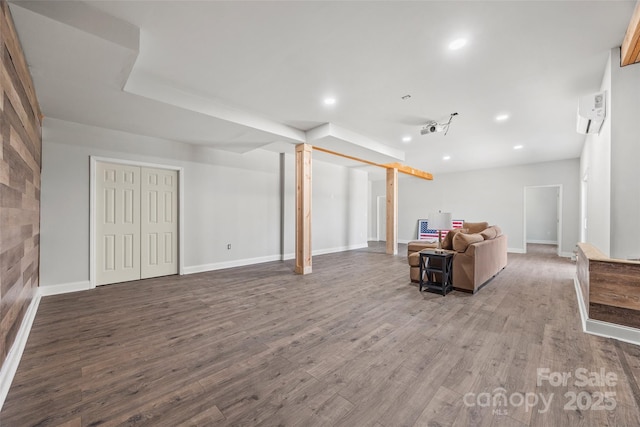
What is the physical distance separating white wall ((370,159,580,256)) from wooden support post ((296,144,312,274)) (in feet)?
21.4

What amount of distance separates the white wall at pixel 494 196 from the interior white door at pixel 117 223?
8.97 m

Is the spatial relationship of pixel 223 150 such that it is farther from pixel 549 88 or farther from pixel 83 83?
pixel 549 88

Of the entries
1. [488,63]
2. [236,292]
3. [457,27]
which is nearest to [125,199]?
[236,292]

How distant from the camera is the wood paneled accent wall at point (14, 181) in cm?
180

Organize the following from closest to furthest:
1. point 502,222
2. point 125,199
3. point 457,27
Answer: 1. point 457,27
2. point 125,199
3. point 502,222

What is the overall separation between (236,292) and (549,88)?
16.8ft

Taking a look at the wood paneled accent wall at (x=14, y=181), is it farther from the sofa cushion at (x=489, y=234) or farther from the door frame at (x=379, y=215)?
the door frame at (x=379, y=215)

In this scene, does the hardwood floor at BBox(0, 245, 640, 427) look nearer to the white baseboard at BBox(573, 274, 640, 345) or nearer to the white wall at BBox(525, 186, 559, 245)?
the white baseboard at BBox(573, 274, 640, 345)

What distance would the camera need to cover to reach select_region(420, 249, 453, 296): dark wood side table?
3808mm

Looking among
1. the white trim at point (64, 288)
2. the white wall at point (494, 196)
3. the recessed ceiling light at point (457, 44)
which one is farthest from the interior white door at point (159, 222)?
the white wall at point (494, 196)

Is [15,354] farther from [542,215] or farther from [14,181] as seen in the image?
[542,215]

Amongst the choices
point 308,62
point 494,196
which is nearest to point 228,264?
A: point 308,62

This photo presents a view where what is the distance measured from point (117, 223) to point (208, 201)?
1585 millimetres

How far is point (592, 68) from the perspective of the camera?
292 cm
